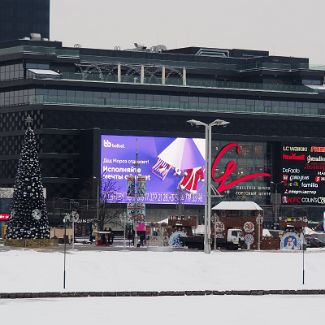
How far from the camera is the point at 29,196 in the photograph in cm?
13762
